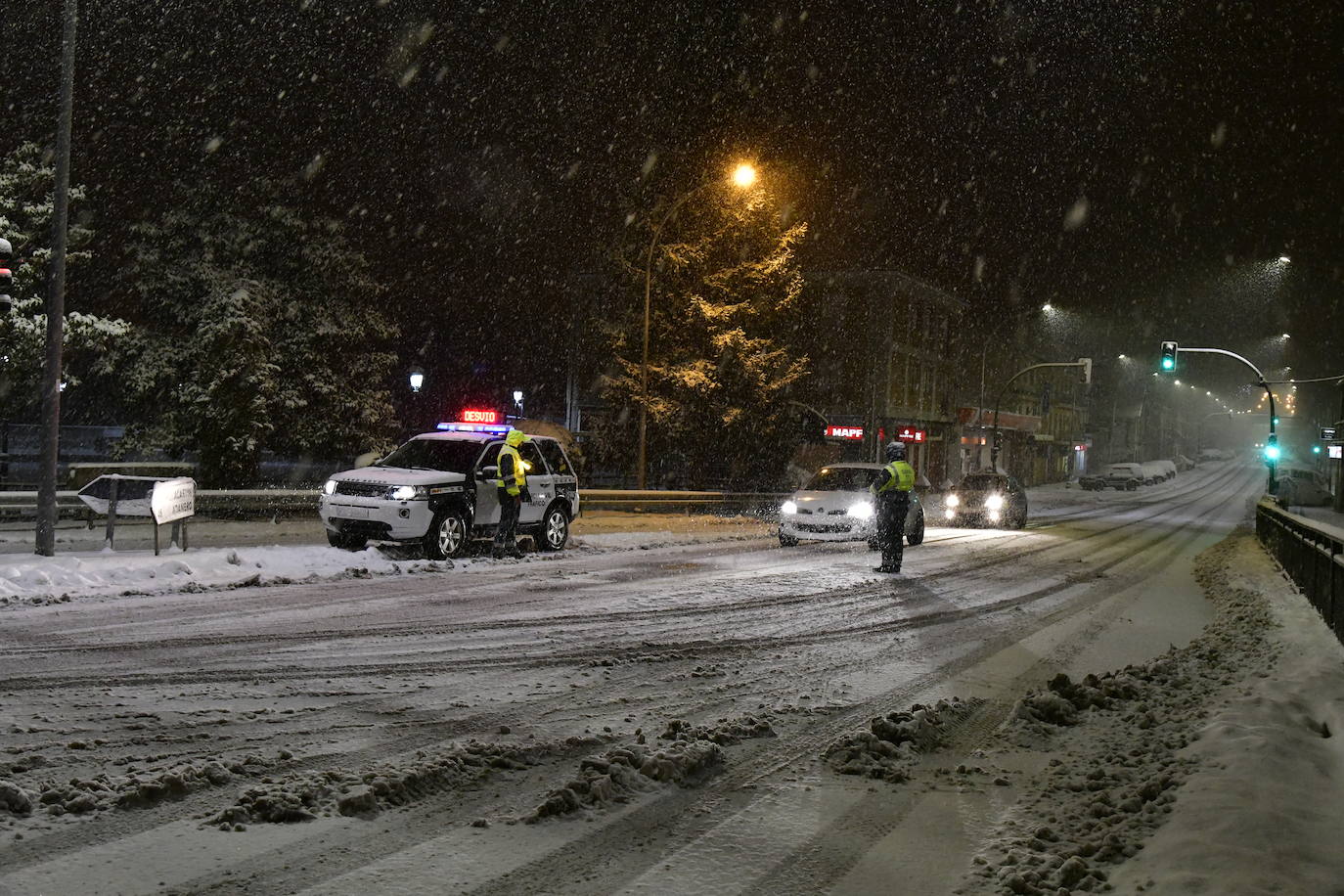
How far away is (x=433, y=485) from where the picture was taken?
14539 millimetres

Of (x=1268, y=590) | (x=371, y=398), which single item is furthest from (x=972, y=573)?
(x=371, y=398)

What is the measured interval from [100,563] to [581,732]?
8.79 metres

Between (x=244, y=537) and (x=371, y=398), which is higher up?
(x=371, y=398)

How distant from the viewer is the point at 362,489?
1447 centimetres

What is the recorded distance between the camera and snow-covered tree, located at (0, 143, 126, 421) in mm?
21359

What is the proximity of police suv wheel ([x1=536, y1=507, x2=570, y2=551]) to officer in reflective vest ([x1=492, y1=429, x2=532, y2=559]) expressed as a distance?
0.92 meters

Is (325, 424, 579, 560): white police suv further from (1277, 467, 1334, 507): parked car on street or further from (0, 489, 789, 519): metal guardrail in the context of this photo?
(1277, 467, 1334, 507): parked car on street

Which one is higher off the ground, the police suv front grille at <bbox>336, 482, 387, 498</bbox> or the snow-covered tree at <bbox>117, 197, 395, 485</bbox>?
the snow-covered tree at <bbox>117, 197, 395, 485</bbox>

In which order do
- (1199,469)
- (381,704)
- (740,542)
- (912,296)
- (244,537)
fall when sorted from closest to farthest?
(381,704)
(244,537)
(740,542)
(912,296)
(1199,469)

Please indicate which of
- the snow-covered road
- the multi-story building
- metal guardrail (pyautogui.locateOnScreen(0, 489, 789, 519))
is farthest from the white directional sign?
the multi-story building

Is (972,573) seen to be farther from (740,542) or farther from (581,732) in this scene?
(581,732)

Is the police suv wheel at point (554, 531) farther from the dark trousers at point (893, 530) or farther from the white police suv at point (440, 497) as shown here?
the dark trousers at point (893, 530)

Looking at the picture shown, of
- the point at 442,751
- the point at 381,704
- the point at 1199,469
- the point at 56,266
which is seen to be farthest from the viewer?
the point at 1199,469

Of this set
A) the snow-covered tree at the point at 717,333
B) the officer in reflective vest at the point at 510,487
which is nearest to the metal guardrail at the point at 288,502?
the snow-covered tree at the point at 717,333
